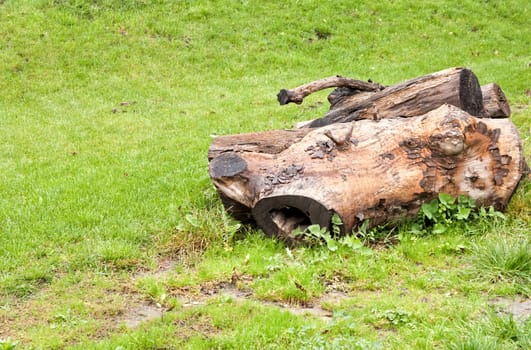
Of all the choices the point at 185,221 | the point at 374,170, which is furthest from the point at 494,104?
the point at 185,221

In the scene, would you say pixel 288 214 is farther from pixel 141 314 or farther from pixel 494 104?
pixel 494 104

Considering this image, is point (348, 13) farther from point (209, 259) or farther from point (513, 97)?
point (209, 259)

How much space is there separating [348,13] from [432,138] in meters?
13.6

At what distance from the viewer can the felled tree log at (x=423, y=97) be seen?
26.2 ft

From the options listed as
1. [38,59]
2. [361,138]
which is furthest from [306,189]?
[38,59]

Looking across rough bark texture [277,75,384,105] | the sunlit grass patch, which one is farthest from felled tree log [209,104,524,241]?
the sunlit grass patch

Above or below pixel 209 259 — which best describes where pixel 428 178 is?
above

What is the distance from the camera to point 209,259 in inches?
265

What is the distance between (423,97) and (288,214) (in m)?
2.42

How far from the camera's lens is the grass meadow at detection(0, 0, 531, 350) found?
522 cm

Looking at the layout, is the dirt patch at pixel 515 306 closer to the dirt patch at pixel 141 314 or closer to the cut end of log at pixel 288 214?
the cut end of log at pixel 288 214

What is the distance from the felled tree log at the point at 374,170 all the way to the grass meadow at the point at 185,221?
0.33 metres

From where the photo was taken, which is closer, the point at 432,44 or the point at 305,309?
the point at 305,309

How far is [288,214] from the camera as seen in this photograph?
7066mm
